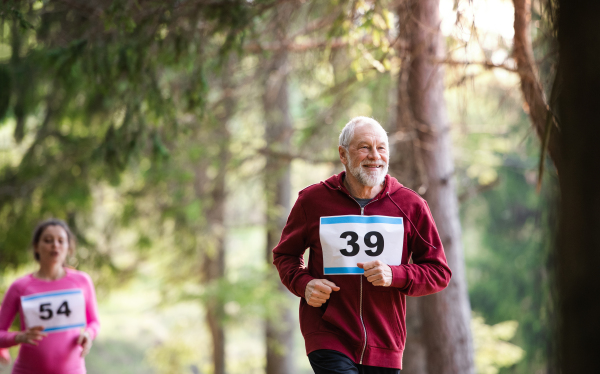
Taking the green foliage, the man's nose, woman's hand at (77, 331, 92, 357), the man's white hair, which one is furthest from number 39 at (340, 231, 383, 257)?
the green foliage

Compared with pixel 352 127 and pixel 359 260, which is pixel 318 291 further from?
pixel 352 127

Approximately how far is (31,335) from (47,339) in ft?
0.59

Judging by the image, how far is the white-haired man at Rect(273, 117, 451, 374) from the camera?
312 centimetres

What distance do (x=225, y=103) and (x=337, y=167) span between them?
4216 millimetres

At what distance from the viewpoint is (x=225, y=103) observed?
12.0 m

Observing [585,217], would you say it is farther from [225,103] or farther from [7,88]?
[225,103]

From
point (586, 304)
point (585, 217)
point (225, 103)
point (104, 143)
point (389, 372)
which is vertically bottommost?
point (389, 372)

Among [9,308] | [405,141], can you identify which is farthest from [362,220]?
[405,141]

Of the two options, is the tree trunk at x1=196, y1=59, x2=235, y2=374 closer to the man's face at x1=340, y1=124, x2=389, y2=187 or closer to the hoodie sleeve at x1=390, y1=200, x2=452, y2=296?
the man's face at x1=340, y1=124, x2=389, y2=187

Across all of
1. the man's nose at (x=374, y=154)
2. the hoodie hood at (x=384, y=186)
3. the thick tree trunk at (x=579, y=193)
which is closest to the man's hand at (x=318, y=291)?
the hoodie hood at (x=384, y=186)

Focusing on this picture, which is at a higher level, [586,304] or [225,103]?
[225,103]

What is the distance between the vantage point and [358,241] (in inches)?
128

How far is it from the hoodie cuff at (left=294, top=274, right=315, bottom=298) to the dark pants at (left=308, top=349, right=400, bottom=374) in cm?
34

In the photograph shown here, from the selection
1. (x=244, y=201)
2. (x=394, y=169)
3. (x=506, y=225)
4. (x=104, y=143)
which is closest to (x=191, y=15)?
(x=104, y=143)
